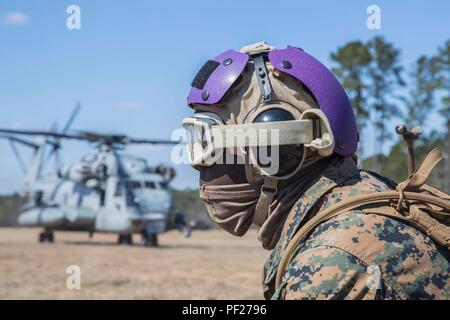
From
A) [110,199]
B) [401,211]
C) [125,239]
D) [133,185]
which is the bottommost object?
[125,239]

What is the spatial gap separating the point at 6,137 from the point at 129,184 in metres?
8.41

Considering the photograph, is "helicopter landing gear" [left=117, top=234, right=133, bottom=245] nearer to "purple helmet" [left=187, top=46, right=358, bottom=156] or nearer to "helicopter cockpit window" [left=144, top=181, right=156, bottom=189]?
"helicopter cockpit window" [left=144, top=181, right=156, bottom=189]

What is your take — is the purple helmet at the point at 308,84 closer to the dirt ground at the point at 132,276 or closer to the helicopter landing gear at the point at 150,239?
the dirt ground at the point at 132,276

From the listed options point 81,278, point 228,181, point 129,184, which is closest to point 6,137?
point 129,184

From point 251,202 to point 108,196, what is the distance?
2205 cm

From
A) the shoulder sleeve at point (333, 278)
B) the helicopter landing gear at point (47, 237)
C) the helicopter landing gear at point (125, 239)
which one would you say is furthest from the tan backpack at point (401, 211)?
the helicopter landing gear at point (47, 237)

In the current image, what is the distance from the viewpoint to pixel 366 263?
1.68m

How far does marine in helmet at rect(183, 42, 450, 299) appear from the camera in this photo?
2.01m

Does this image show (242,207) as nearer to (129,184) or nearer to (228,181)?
(228,181)

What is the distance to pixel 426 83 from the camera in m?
35.5

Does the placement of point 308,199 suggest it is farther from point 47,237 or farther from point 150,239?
point 47,237

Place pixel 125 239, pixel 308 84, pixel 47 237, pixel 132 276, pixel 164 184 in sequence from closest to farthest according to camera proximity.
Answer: pixel 308 84 < pixel 132 276 < pixel 164 184 < pixel 125 239 < pixel 47 237

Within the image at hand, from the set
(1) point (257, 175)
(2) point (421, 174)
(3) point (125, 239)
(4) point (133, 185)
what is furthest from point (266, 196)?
(3) point (125, 239)

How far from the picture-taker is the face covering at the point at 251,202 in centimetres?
212
